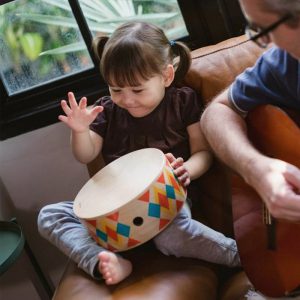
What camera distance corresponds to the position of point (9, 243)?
1.79 meters

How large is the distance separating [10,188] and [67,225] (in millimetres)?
746

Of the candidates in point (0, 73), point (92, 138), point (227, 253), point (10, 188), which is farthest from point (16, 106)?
point (227, 253)

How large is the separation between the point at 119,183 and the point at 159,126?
A: 302 millimetres

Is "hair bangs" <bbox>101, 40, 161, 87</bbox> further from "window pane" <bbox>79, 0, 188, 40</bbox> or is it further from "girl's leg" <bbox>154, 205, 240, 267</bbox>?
"window pane" <bbox>79, 0, 188, 40</bbox>

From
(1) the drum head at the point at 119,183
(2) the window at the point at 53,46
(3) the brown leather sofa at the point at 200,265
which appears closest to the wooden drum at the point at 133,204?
(1) the drum head at the point at 119,183

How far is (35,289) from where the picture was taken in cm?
221

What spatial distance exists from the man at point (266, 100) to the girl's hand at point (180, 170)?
0.13 meters

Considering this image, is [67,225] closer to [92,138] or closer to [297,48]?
[92,138]

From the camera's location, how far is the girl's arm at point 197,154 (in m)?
1.51

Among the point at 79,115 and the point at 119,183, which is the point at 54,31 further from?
the point at 119,183

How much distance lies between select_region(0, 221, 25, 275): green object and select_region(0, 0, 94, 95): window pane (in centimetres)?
61

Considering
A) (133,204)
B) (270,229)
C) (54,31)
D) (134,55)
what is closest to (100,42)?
(134,55)

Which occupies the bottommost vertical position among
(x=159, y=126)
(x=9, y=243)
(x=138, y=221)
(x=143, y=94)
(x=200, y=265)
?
(x=200, y=265)

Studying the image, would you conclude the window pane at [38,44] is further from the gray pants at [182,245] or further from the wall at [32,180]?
the gray pants at [182,245]
